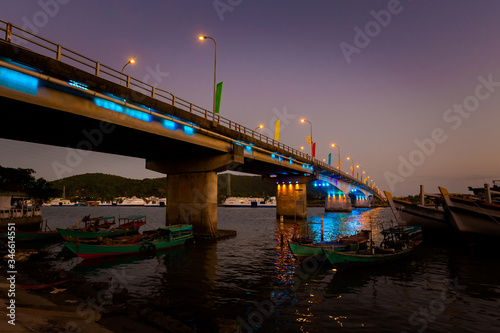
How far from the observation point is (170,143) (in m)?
29.1

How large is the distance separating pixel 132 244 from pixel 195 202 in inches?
439

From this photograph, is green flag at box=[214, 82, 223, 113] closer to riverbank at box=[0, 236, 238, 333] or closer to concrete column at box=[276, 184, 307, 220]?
riverbank at box=[0, 236, 238, 333]

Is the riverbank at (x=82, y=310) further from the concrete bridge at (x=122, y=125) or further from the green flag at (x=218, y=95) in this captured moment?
the green flag at (x=218, y=95)

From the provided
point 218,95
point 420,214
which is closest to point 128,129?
point 218,95

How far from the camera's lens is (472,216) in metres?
27.9

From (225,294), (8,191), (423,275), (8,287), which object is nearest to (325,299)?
(225,294)

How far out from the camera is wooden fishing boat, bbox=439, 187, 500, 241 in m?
26.6

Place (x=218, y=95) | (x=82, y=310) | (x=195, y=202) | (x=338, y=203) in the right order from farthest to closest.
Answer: (x=338, y=203), (x=195, y=202), (x=218, y=95), (x=82, y=310)

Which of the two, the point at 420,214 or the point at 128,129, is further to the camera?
the point at 420,214

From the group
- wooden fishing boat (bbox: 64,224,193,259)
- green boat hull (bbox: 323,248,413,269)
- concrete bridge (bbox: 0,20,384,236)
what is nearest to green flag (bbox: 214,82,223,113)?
concrete bridge (bbox: 0,20,384,236)

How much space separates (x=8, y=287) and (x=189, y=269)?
389 inches

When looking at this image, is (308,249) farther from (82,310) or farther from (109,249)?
(109,249)

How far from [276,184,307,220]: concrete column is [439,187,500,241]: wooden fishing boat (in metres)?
40.5

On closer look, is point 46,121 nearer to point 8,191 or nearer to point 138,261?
point 138,261
